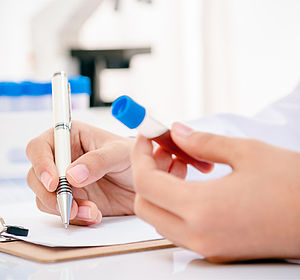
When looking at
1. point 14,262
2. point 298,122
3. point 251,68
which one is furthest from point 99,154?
point 251,68

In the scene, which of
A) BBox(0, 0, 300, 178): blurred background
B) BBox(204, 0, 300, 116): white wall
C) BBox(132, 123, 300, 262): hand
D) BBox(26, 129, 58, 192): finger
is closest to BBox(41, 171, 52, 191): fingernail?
BBox(26, 129, 58, 192): finger

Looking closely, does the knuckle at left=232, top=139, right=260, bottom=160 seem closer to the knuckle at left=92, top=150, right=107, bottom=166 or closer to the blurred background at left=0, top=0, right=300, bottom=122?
the knuckle at left=92, top=150, right=107, bottom=166

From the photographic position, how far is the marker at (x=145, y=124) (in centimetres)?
32

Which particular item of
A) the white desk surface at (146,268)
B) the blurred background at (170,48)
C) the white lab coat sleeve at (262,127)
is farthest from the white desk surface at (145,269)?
the blurred background at (170,48)

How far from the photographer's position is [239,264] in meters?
0.33

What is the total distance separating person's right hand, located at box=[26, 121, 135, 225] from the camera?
1.64 ft

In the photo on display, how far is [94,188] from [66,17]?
0.99m

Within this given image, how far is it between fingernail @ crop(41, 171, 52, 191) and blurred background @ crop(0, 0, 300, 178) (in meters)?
0.37

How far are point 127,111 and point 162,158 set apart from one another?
7 centimetres

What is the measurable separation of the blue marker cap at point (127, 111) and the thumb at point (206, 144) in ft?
0.09

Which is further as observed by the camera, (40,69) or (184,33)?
(184,33)

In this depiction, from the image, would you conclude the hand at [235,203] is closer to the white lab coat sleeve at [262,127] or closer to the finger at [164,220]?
the finger at [164,220]

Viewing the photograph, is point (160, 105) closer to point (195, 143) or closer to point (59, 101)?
point (59, 101)

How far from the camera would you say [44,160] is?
52cm
